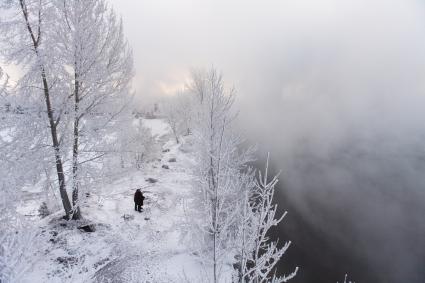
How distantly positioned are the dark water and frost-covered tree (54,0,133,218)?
12.4 m

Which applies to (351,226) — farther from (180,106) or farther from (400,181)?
(180,106)

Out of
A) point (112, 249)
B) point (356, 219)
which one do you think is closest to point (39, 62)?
point (112, 249)

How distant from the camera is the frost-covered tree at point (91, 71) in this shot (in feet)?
28.5

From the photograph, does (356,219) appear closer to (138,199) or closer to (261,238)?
(138,199)

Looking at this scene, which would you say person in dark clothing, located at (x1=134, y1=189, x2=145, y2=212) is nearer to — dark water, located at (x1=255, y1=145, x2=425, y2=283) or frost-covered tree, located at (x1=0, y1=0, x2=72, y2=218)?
frost-covered tree, located at (x1=0, y1=0, x2=72, y2=218)

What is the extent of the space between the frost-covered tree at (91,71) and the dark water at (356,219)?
40.6 ft

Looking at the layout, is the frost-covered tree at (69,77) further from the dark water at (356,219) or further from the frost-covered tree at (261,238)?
the dark water at (356,219)

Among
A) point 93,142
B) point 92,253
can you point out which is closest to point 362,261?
point 92,253

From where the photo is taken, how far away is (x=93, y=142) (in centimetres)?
1010

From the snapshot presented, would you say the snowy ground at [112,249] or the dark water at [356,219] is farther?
A: the dark water at [356,219]

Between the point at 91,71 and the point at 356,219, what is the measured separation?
20.6 meters

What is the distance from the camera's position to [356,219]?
19.5 meters

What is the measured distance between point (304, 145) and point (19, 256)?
128 ft

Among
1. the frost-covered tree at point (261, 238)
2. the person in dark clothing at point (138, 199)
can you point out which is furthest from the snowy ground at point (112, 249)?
the frost-covered tree at point (261, 238)
